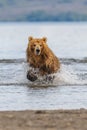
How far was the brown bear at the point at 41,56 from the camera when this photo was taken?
1644 cm

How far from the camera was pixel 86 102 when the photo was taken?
13.1 metres

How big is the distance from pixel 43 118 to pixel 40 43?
6.75 m

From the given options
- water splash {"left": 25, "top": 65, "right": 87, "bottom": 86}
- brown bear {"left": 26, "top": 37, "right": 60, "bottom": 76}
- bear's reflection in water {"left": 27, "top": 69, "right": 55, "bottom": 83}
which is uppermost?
brown bear {"left": 26, "top": 37, "right": 60, "bottom": 76}

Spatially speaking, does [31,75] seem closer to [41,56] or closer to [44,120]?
[41,56]

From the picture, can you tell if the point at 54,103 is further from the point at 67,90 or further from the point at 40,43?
the point at 40,43

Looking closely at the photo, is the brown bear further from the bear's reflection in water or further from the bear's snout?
the bear's reflection in water

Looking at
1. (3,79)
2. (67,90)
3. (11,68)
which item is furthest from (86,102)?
(11,68)

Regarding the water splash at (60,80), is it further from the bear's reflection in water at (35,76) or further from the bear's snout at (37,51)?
the bear's snout at (37,51)

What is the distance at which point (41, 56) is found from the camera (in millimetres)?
16766

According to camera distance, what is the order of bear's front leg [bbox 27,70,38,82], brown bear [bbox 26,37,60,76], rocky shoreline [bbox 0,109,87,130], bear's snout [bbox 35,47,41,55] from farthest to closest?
bear's front leg [bbox 27,70,38,82] → brown bear [bbox 26,37,60,76] → bear's snout [bbox 35,47,41,55] → rocky shoreline [bbox 0,109,87,130]

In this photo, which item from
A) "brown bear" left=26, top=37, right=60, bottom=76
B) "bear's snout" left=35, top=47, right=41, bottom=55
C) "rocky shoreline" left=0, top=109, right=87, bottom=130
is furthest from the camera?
"brown bear" left=26, top=37, right=60, bottom=76

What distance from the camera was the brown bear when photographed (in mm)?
16438

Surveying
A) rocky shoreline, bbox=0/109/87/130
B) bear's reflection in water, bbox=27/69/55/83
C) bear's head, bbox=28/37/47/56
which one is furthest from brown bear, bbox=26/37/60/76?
rocky shoreline, bbox=0/109/87/130

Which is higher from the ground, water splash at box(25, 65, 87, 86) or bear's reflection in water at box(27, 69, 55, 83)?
bear's reflection in water at box(27, 69, 55, 83)
